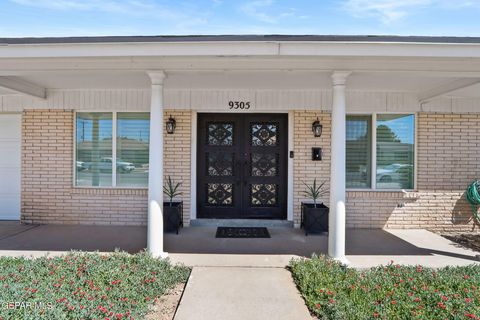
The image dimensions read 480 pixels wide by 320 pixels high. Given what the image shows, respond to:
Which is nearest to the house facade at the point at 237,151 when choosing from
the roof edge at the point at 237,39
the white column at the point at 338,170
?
the white column at the point at 338,170

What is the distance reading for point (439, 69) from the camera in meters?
4.12

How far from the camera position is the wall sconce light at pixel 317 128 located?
6316 mm

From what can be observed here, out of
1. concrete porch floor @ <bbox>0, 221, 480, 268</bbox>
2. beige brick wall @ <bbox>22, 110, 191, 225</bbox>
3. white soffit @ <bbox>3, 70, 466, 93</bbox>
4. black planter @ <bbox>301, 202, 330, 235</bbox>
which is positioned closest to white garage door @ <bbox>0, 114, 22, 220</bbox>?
beige brick wall @ <bbox>22, 110, 191, 225</bbox>

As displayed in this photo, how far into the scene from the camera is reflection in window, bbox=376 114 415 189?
6.57 metres

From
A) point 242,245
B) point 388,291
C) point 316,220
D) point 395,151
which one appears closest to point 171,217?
point 242,245

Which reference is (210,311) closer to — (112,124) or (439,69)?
(439,69)

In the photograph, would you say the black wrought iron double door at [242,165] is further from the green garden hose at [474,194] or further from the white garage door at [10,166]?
the white garage door at [10,166]

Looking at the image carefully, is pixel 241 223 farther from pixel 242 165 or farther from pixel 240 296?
pixel 240 296

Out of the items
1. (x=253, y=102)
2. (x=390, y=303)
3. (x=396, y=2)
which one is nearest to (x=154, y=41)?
(x=253, y=102)

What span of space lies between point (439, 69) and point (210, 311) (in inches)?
157

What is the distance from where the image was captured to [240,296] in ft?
11.2

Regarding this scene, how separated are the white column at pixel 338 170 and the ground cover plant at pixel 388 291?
347 mm

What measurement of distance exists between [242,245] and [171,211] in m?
1.51

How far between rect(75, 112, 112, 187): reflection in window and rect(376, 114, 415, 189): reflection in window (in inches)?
219
